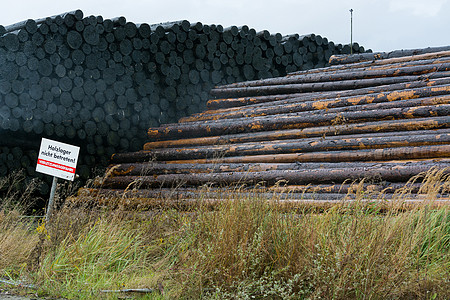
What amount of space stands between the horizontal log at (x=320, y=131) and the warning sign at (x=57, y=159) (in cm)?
345

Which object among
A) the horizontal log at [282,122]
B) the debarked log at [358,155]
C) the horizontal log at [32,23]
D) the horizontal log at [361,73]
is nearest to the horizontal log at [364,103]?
the horizontal log at [282,122]

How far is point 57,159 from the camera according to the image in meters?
6.52

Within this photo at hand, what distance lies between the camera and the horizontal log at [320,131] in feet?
24.8

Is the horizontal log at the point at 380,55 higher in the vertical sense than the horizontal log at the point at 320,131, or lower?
higher

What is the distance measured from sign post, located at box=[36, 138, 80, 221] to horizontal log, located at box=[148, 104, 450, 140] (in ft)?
12.4

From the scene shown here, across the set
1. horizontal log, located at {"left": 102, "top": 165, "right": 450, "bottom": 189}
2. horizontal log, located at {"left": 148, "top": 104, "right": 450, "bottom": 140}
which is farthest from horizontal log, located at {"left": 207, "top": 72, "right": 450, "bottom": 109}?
horizontal log, located at {"left": 102, "top": 165, "right": 450, "bottom": 189}

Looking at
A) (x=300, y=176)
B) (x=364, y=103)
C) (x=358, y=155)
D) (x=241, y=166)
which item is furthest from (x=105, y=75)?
(x=358, y=155)

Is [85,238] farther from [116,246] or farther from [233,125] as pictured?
[233,125]

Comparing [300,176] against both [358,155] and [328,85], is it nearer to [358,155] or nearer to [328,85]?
[358,155]

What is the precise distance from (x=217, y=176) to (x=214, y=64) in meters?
3.88

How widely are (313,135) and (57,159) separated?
13.2 feet

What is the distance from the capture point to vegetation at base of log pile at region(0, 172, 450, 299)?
4.06 meters

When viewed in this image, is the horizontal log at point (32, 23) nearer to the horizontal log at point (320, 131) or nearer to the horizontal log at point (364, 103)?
the horizontal log at point (320, 131)

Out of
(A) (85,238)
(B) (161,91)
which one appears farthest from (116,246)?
(B) (161,91)
